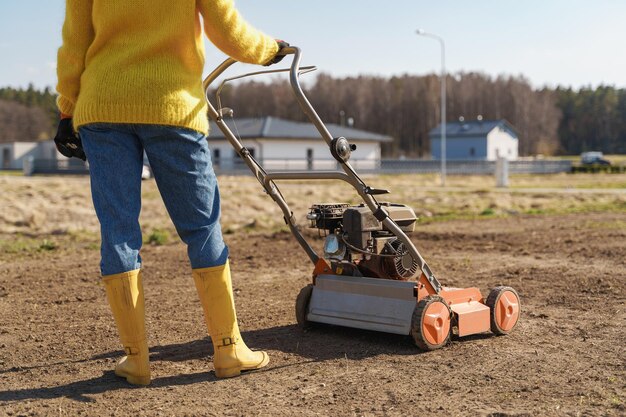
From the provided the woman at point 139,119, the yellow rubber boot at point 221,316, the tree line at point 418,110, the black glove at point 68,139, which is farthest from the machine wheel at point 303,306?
the tree line at point 418,110

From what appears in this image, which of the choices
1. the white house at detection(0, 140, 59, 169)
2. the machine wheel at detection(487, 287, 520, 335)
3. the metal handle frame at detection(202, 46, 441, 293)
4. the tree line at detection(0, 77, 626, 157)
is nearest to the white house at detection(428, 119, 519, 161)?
the tree line at detection(0, 77, 626, 157)

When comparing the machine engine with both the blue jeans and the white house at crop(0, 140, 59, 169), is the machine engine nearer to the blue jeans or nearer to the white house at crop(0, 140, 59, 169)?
the blue jeans

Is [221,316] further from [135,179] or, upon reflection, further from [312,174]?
[312,174]

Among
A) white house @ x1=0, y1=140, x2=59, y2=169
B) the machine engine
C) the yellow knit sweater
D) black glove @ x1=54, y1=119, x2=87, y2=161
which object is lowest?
the machine engine

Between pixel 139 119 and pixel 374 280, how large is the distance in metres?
1.79

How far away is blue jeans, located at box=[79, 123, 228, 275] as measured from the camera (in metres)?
3.49

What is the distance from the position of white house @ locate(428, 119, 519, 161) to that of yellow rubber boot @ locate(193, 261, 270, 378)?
2822 inches

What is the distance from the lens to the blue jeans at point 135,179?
3488 mm

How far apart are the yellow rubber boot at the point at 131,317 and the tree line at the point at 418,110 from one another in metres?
106

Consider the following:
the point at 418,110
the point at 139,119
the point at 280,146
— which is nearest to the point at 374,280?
the point at 139,119

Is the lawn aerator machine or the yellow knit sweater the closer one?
the yellow knit sweater

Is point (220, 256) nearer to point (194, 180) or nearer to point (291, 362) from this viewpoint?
point (194, 180)

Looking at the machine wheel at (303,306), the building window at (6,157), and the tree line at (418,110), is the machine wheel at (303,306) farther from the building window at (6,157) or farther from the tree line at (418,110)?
the tree line at (418,110)

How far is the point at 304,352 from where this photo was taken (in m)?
4.30
